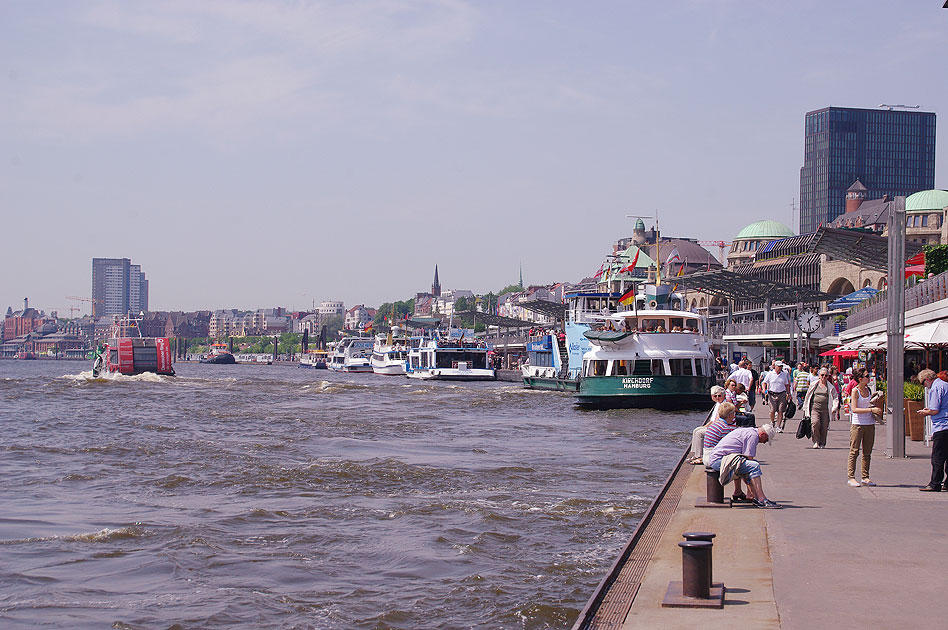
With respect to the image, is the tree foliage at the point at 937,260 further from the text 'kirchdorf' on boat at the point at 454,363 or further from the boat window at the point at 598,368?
the text 'kirchdorf' on boat at the point at 454,363

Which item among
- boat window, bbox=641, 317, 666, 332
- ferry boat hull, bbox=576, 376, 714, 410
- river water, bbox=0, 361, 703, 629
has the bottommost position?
river water, bbox=0, 361, 703, 629

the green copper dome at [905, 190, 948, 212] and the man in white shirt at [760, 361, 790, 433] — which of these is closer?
the man in white shirt at [760, 361, 790, 433]

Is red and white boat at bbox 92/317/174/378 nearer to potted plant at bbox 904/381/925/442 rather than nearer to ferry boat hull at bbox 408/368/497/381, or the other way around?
ferry boat hull at bbox 408/368/497/381

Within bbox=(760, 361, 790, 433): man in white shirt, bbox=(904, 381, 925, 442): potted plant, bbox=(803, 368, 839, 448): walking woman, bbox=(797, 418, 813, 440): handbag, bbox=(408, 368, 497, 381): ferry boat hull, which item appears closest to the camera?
bbox=(803, 368, 839, 448): walking woman

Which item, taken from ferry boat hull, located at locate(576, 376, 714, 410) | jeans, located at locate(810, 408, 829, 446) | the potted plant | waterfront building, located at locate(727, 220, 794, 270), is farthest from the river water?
waterfront building, located at locate(727, 220, 794, 270)

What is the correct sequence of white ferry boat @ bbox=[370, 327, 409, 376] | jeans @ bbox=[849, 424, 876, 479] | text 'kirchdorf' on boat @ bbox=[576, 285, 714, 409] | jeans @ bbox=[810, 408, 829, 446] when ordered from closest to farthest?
jeans @ bbox=[849, 424, 876, 479] < jeans @ bbox=[810, 408, 829, 446] < text 'kirchdorf' on boat @ bbox=[576, 285, 714, 409] < white ferry boat @ bbox=[370, 327, 409, 376]

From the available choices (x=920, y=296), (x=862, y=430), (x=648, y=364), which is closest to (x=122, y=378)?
(x=648, y=364)

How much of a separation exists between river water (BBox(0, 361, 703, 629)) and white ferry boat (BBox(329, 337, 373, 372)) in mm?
119520

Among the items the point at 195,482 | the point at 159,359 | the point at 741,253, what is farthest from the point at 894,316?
the point at 741,253

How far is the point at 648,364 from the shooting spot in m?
43.2

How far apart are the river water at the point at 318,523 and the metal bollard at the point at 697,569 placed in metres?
2.20

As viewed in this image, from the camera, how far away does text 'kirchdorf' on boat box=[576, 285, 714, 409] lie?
41938 mm

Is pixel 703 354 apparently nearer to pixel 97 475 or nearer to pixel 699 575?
pixel 97 475

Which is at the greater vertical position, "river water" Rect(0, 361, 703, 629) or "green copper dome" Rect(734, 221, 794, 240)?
"green copper dome" Rect(734, 221, 794, 240)
